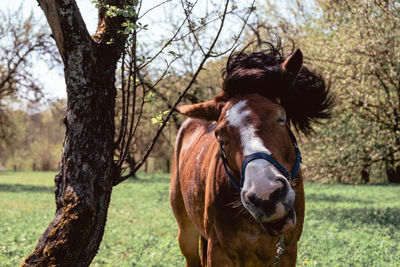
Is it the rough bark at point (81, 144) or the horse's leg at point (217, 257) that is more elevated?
the rough bark at point (81, 144)

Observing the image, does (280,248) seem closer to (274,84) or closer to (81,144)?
(274,84)

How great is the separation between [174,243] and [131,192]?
39.6ft

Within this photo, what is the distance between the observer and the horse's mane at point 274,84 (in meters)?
2.81

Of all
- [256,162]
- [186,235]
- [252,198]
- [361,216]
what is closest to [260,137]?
[256,162]

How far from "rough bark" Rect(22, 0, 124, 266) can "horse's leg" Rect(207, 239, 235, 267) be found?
0.89 metres

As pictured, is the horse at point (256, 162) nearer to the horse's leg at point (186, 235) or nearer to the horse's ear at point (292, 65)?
the horse's ear at point (292, 65)

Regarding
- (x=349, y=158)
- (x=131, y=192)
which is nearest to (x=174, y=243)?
(x=349, y=158)

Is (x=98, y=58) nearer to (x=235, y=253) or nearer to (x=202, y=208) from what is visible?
(x=202, y=208)

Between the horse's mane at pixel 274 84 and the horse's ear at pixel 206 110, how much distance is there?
0.11m

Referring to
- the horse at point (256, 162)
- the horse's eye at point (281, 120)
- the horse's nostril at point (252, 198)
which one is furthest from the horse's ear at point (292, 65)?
the horse's nostril at point (252, 198)

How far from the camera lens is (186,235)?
4867 mm

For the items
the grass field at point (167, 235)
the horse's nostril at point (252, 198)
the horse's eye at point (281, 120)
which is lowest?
the grass field at point (167, 235)

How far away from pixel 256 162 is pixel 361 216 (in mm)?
10398

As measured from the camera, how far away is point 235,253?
2.89 meters
